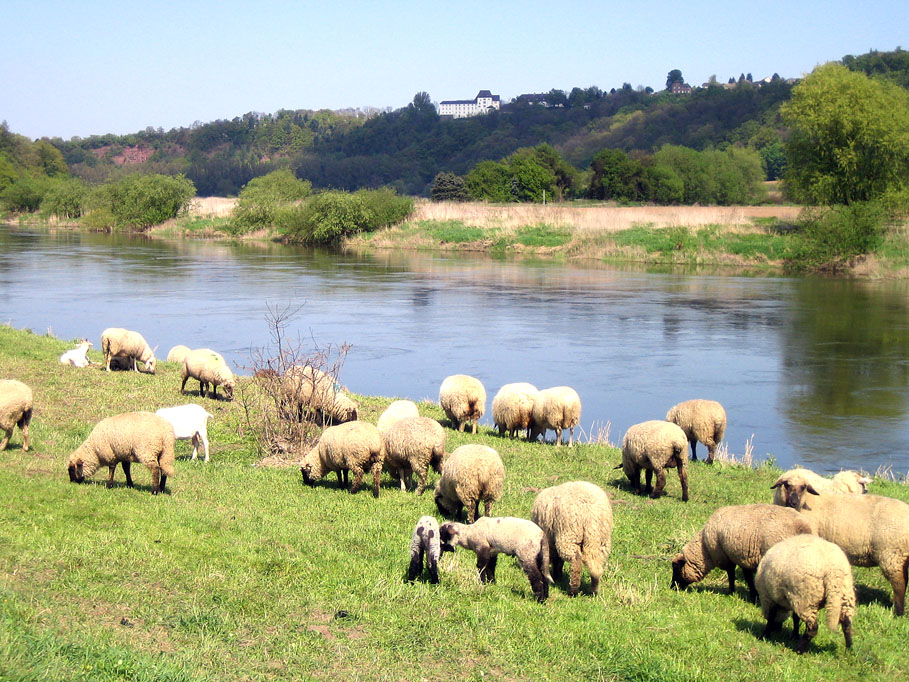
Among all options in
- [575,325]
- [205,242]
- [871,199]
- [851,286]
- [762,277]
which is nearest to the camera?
[575,325]

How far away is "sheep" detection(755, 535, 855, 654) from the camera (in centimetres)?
614

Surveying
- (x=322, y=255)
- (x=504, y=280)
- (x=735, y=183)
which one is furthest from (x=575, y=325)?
(x=735, y=183)

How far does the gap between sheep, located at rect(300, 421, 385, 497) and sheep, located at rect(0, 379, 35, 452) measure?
10.6 feet

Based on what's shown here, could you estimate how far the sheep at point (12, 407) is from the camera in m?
9.93

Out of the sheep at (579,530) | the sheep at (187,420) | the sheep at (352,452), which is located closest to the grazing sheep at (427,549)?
the sheep at (579,530)

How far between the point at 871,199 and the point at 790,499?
43.9m

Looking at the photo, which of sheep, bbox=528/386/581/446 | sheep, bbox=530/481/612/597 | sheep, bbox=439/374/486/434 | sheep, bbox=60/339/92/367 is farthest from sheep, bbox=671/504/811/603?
sheep, bbox=60/339/92/367

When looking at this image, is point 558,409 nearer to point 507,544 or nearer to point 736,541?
point 736,541

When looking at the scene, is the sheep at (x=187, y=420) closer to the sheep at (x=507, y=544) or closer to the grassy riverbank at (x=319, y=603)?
the grassy riverbank at (x=319, y=603)

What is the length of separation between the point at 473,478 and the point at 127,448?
3458 millimetres

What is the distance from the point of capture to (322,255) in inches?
2159

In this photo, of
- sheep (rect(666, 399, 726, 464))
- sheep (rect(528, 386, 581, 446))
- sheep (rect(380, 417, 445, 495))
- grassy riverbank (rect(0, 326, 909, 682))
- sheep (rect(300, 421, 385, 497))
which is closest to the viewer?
grassy riverbank (rect(0, 326, 909, 682))

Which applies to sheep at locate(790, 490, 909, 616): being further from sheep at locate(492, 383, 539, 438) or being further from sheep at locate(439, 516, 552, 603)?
sheep at locate(492, 383, 539, 438)

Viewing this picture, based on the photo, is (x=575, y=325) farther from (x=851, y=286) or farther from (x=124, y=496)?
(x=124, y=496)
